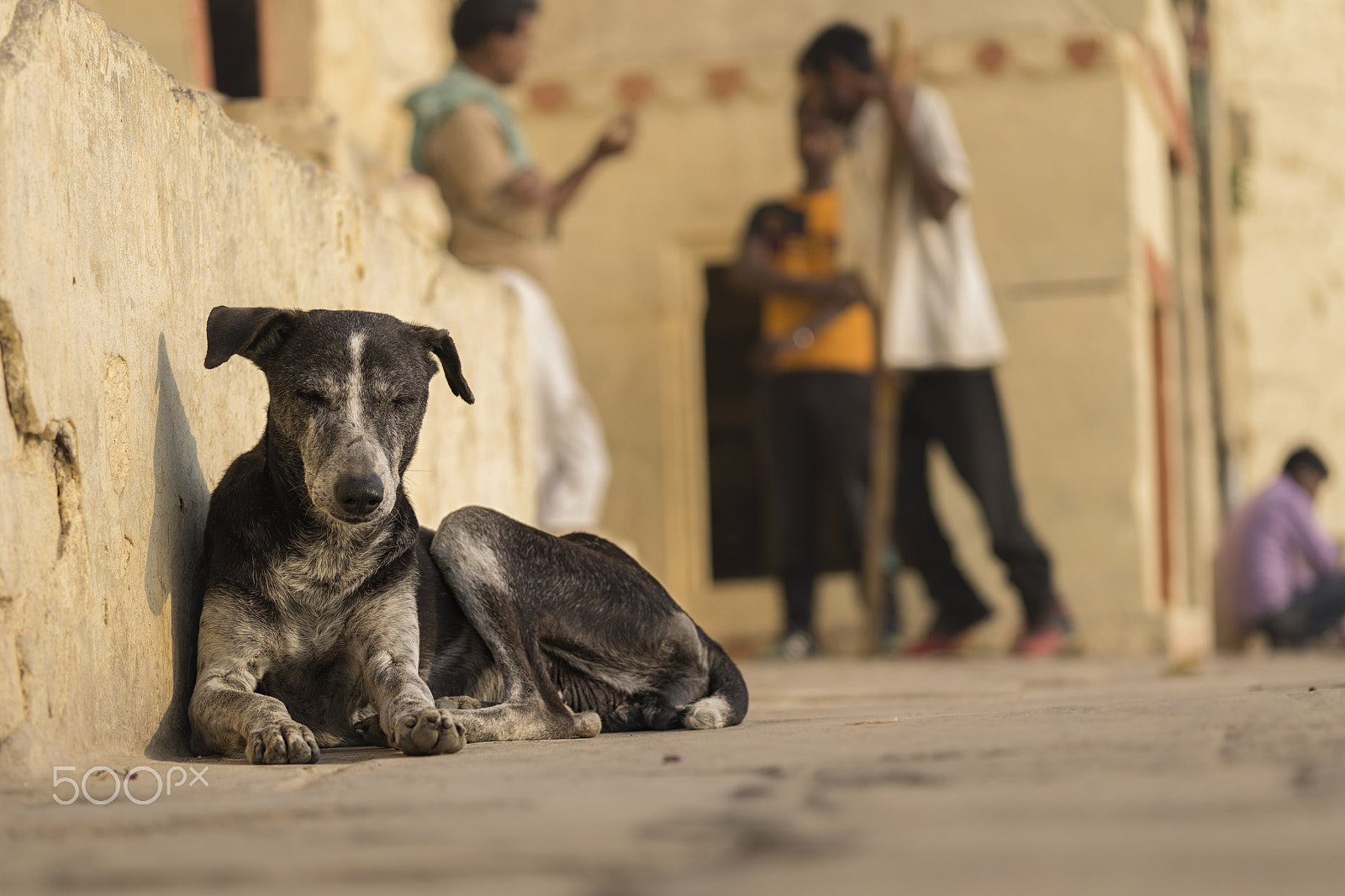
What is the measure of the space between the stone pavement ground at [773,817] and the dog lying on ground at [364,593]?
0.57 feet

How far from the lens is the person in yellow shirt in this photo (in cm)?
841

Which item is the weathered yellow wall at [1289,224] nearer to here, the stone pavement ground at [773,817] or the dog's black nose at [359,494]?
the stone pavement ground at [773,817]

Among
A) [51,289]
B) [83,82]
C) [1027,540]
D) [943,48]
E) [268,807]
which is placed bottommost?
[1027,540]

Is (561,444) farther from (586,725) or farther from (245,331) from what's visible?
(245,331)

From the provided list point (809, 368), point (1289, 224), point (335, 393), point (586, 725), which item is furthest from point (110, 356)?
point (1289, 224)

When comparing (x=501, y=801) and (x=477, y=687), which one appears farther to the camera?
(x=477, y=687)

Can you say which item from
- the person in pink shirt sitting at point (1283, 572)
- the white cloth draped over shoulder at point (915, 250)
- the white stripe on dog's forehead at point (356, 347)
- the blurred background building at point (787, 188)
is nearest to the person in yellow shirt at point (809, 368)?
the white cloth draped over shoulder at point (915, 250)

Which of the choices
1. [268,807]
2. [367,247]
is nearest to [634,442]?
[367,247]

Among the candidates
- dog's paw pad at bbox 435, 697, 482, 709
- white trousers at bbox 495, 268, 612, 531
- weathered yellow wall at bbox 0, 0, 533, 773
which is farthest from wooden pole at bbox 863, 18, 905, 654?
dog's paw pad at bbox 435, 697, 482, 709

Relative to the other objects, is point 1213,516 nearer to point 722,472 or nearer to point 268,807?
point 722,472

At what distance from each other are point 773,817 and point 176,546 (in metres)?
2.04

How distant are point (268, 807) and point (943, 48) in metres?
8.61

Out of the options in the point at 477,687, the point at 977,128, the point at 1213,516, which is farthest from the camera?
the point at 1213,516

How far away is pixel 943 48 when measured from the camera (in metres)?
10.3
